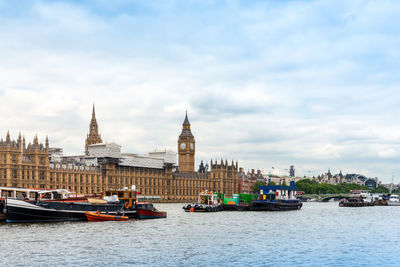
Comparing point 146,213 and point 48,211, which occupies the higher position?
point 48,211

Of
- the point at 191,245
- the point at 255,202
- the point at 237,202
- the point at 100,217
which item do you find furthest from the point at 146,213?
the point at 237,202

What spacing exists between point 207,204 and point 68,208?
60.2 m

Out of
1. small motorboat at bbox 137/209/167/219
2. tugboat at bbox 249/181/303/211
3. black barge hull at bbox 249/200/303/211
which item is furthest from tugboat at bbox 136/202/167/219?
tugboat at bbox 249/181/303/211

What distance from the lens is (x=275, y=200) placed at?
14150 centimetres

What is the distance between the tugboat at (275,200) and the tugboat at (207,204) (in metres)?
9.18

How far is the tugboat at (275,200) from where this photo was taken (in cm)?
13462

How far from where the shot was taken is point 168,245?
198ft

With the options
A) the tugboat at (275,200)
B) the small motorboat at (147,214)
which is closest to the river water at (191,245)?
the small motorboat at (147,214)

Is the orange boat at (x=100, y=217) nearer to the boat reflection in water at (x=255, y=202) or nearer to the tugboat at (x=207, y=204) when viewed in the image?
the tugboat at (x=207, y=204)

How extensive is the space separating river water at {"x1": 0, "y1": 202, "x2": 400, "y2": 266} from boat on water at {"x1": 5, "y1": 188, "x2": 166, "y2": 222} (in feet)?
8.75

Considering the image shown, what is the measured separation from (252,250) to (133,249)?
11552mm

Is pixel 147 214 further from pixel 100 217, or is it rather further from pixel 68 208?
pixel 68 208

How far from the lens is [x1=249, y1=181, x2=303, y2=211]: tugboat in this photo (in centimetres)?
13462

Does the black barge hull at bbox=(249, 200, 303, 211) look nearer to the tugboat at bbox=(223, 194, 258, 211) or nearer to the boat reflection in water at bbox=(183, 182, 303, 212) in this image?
the boat reflection in water at bbox=(183, 182, 303, 212)
